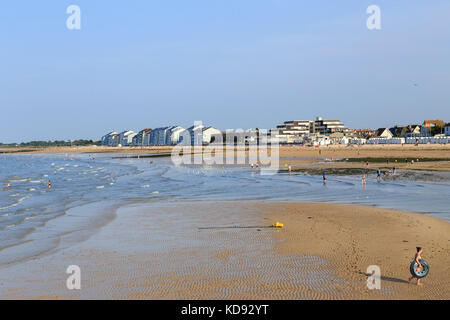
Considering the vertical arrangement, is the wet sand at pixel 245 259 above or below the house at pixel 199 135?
below

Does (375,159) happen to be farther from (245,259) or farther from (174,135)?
(174,135)

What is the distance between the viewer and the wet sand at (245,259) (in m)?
10.2

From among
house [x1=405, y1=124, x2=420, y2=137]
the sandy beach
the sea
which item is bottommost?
the sea

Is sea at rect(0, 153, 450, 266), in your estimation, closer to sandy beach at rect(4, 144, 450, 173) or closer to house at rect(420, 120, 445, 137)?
sandy beach at rect(4, 144, 450, 173)

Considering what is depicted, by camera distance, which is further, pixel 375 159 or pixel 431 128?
pixel 431 128

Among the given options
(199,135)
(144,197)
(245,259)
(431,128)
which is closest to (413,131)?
(431,128)

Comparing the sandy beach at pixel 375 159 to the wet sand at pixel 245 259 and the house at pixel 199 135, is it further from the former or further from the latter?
the house at pixel 199 135

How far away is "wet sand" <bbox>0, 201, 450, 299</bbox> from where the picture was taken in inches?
400

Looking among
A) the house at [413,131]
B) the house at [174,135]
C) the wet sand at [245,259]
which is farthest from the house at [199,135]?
the wet sand at [245,259]

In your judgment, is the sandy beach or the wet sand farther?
the sandy beach

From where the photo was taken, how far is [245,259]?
13.1 meters

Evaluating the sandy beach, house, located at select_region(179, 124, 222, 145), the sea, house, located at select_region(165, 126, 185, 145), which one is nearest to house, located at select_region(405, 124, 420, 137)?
the sandy beach
